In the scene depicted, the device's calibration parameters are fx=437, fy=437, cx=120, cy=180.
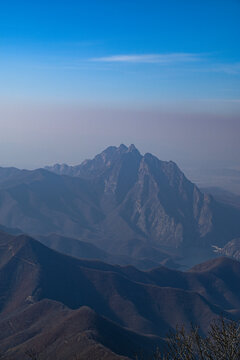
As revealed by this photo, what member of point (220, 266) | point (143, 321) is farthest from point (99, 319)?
point (220, 266)

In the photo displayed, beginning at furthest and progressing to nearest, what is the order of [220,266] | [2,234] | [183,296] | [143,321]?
1. [220,266]
2. [2,234]
3. [183,296]
4. [143,321]

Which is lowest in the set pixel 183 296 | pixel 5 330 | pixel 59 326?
pixel 183 296

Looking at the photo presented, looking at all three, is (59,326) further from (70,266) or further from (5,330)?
(70,266)

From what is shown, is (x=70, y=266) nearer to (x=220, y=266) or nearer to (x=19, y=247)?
(x=19, y=247)

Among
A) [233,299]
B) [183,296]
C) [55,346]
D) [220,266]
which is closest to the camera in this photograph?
[55,346]

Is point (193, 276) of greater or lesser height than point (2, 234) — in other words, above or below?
below

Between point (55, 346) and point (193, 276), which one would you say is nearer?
point (55, 346)
